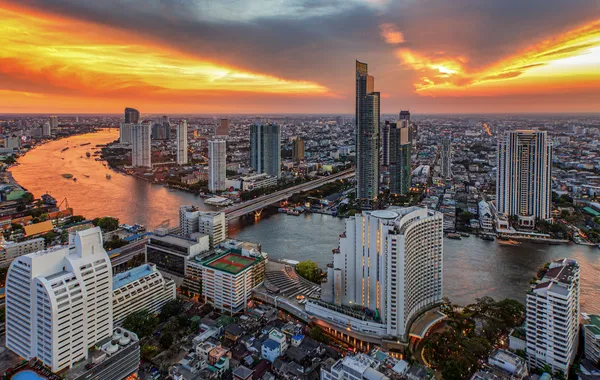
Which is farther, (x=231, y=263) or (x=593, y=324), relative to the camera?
(x=231, y=263)

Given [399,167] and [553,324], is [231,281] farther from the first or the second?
[399,167]

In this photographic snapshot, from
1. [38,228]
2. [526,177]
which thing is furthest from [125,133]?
[526,177]

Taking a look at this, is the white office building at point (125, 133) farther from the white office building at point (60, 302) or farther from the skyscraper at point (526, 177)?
the white office building at point (60, 302)

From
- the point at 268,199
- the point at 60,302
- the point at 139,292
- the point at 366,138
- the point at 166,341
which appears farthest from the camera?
the point at 366,138

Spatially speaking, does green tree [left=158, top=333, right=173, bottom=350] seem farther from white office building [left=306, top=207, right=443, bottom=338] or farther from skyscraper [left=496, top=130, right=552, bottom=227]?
skyscraper [left=496, top=130, right=552, bottom=227]

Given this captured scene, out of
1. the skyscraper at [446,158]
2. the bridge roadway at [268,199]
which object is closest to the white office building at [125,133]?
the bridge roadway at [268,199]

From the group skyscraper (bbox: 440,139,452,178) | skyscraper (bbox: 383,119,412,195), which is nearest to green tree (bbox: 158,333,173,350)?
skyscraper (bbox: 383,119,412,195)
